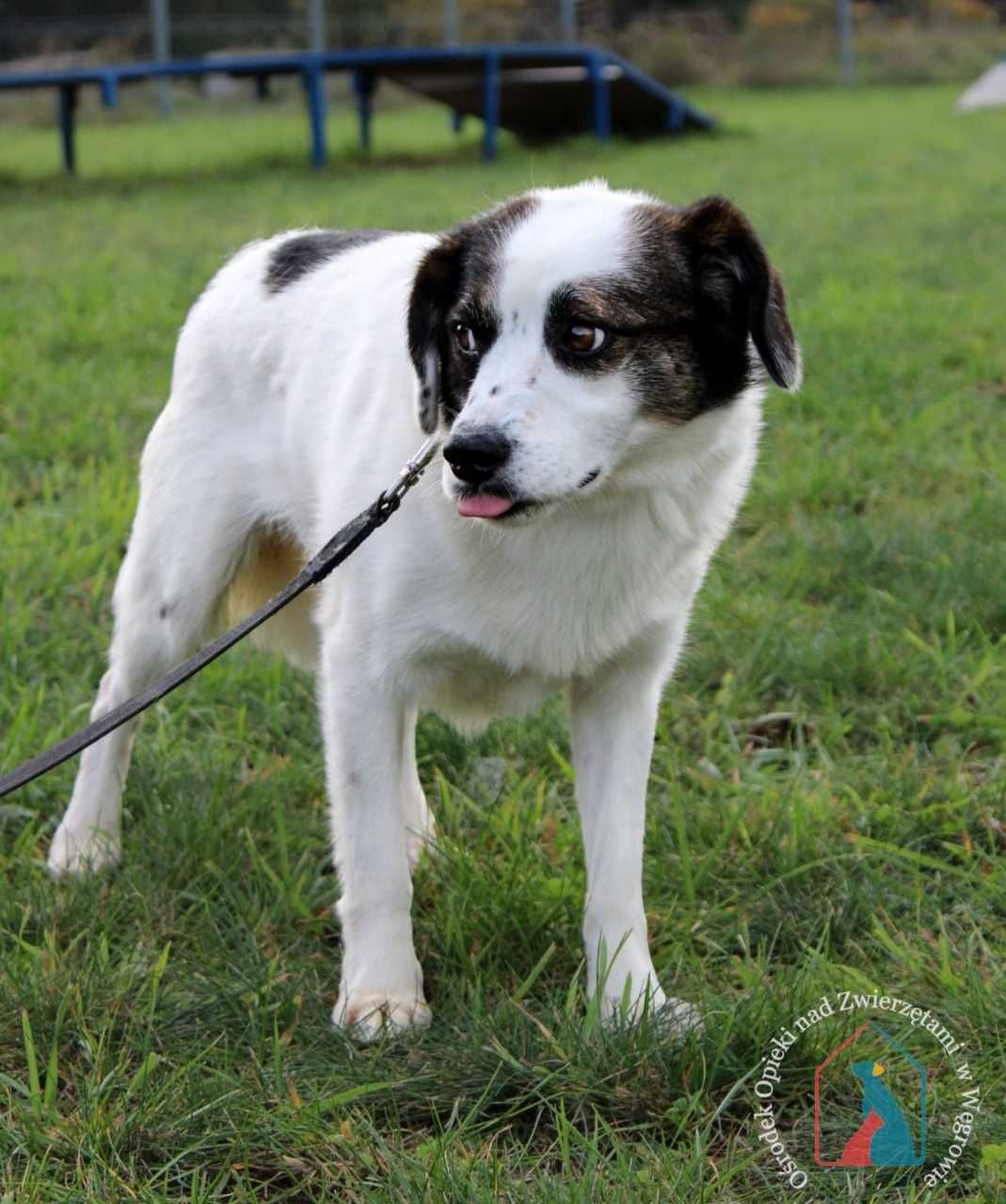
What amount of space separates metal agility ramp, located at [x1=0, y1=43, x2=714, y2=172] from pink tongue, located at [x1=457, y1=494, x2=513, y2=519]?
12299mm

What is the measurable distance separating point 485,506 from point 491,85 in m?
13.8

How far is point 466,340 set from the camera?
8.00 feet

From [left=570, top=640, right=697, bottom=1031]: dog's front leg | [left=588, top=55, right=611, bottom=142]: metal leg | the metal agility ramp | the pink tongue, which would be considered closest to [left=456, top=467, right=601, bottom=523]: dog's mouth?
the pink tongue

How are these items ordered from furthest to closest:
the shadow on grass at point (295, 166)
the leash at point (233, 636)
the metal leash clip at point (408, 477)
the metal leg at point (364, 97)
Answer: the metal leg at point (364, 97), the shadow on grass at point (295, 166), the metal leash clip at point (408, 477), the leash at point (233, 636)

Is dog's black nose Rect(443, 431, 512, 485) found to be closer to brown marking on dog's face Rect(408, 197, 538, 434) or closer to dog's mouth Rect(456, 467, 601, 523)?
dog's mouth Rect(456, 467, 601, 523)

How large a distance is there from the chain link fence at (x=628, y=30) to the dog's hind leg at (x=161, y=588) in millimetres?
17256

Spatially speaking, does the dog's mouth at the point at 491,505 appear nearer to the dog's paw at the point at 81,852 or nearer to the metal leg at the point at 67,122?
the dog's paw at the point at 81,852

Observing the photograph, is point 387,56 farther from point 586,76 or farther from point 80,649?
point 80,649

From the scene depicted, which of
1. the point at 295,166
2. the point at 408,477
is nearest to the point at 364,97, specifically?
the point at 295,166

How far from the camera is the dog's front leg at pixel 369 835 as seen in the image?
8.63 feet

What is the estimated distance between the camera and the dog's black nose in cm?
222

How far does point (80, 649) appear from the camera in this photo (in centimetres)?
389

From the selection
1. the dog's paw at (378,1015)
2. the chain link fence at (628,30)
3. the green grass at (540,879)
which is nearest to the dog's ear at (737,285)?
the green grass at (540,879)

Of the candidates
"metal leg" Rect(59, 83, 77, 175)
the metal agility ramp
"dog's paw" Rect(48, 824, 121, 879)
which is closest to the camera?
"dog's paw" Rect(48, 824, 121, 879)
